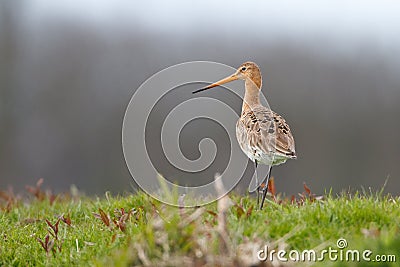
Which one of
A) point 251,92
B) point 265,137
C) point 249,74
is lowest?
point 265,137

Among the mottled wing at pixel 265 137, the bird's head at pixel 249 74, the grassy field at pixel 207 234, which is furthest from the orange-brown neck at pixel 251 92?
the grassy field at pixel 207 234

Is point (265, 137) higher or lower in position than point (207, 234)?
higher

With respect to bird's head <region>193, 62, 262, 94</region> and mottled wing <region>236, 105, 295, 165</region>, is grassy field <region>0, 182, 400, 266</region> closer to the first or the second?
mottled wing <region>236, 105, 295, 165</region>

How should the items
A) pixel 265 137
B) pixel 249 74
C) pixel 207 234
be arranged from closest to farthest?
1. pixel 207 234
2. pixel 265 137
3. pixel 249 74

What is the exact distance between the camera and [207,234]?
4684mm

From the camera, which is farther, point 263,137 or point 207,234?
point 263,137

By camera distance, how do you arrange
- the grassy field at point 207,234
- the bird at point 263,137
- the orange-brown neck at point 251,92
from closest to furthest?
1. the grassy field at point 207,234
2. the bird at point 263,137
3. the orange-brown neck at point 251,92

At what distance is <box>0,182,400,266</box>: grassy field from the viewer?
13.7ft

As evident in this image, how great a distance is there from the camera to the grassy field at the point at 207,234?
4.18 metres

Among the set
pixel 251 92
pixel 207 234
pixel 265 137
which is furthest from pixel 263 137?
pixel 207 234

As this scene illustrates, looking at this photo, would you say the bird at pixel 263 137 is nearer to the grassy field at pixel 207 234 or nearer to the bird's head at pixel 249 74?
the bird's head at pixel 249 74

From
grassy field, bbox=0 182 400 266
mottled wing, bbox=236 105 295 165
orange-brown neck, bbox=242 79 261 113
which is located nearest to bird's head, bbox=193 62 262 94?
orange-brown neck, bbox=242 79 261 113

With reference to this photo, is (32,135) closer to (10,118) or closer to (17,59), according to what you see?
(10,118)

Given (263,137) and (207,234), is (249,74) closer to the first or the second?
(263,137)
